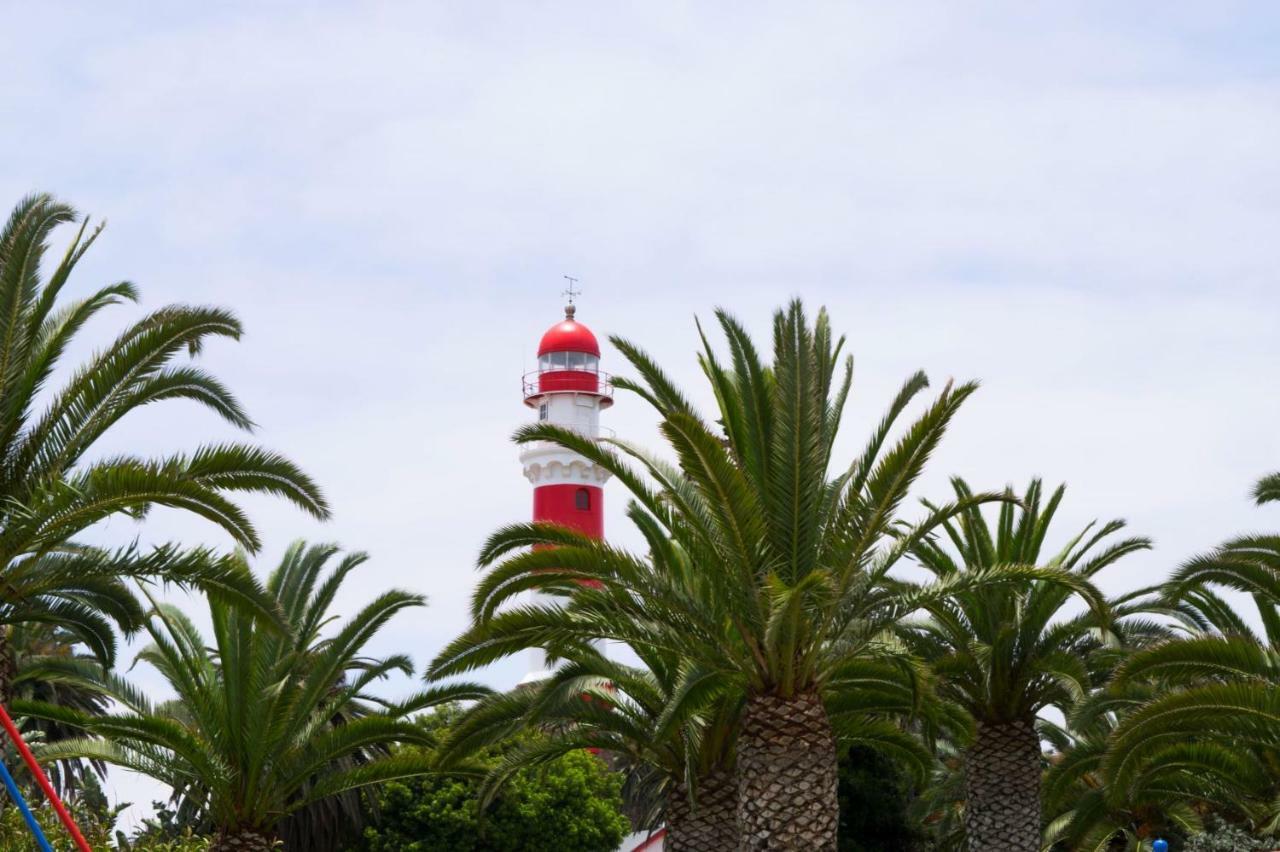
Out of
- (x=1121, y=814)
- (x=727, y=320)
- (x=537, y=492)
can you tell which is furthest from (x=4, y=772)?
(x=537, y=492)

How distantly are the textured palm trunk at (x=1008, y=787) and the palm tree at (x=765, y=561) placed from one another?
634cm

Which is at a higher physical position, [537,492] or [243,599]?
[537,492]

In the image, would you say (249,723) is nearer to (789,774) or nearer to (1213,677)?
(789,774)

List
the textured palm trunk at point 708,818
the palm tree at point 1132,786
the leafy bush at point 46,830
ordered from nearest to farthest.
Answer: the leafy bush at point 46,830 → the textured palm trunk at point 708,818 → the palm tree at point 1132,786

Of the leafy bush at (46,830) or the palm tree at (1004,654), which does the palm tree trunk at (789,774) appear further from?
the leafy bush at (46,830)

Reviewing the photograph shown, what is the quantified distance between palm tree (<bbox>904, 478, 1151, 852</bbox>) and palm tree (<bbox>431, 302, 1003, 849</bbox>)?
483 cm

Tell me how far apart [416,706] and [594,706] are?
429cm

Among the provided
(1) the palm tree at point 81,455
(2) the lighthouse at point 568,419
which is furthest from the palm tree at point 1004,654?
(2) the lighthouse at point 568,419

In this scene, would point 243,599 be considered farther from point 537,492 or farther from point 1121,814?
point 537,492

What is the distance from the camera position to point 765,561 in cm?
1777

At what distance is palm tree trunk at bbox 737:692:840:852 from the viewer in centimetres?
1828

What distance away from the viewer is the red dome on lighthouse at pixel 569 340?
53375 millimetres

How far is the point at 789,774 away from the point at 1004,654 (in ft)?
21.9

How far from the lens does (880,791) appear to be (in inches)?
1213
